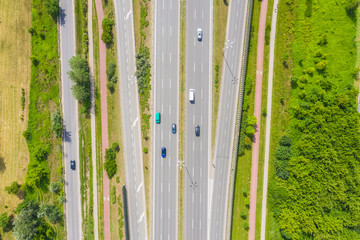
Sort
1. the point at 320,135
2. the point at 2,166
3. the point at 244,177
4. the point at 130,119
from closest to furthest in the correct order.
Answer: the point at 320,135
the point at 244,177
the point at 130,119
the point at 2,166

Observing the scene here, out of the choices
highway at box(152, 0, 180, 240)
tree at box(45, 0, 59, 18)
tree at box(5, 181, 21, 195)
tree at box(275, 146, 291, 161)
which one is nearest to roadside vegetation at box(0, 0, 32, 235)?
tree at box(5, 181, 21, 195)

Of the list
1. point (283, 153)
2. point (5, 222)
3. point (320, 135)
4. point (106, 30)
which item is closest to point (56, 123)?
point (106, 30)

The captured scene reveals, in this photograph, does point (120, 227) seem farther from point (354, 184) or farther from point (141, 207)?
point (354, 184)

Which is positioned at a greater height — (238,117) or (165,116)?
(238,117)

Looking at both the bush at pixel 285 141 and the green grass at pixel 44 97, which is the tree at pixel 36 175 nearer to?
the green grass at pixel 44 97

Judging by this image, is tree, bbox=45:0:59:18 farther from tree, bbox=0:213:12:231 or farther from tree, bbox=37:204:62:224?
tree, bbox=0:213:12:231

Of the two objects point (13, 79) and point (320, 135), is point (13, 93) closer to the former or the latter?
point (13, 79)
